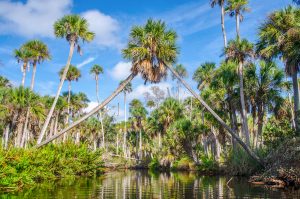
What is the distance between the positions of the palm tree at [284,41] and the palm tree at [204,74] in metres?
15.8

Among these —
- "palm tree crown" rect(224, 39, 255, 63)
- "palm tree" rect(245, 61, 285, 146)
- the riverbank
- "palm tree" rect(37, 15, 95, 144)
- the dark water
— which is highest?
"palm tree" rect(37, 15, 95, 144)

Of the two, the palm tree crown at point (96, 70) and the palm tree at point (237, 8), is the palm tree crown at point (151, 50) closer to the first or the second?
the palm tree at point (237, 8)

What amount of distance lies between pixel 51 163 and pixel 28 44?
20881 millimetres

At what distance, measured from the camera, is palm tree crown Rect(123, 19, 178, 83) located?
26.5 meters

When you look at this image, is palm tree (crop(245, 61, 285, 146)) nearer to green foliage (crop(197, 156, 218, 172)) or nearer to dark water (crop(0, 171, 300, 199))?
green foliage (crop(197, 156, 218, 172))

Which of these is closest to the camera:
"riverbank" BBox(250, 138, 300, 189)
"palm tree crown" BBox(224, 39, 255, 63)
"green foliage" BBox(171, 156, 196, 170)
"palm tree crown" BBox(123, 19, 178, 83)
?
"riverbank" BBox(250, 138, 300, 189)

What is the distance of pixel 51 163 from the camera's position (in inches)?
1128

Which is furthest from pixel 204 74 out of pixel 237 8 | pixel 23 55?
pixel 23 55

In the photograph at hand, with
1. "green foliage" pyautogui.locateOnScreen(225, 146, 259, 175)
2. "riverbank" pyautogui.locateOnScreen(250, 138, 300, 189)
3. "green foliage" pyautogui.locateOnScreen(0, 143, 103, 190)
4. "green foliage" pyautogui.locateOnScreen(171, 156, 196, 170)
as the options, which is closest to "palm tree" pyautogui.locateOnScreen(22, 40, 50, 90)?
"green foliage" pyautogui.locateOnScreen(0, 143, 103, 190)

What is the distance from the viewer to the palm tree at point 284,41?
78.4 ft

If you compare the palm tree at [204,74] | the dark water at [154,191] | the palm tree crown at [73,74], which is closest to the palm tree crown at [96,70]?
the palm tree crown at [73,74]

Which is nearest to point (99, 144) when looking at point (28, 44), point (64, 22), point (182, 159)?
point (182, 159)

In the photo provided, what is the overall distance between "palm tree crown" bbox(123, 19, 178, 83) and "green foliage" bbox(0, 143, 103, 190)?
9622 mm

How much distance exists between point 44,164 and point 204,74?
25.8 meters
